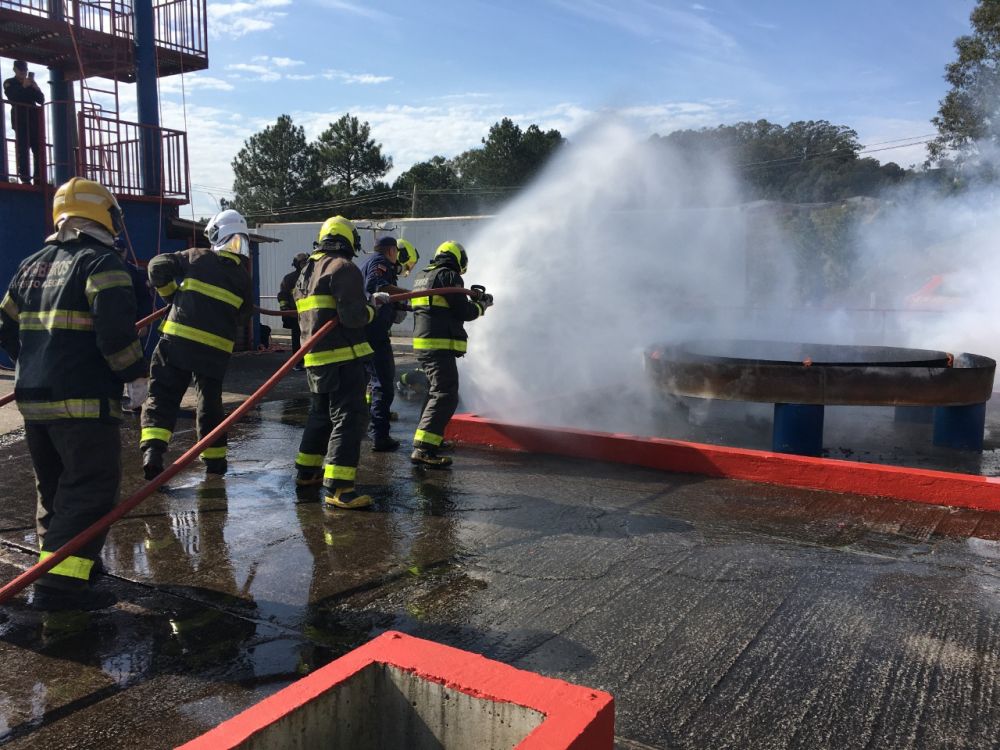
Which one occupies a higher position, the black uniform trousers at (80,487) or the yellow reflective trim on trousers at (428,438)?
the black uniform trousers at (80,487)

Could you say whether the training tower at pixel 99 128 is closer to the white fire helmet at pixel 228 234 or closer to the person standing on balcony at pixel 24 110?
the person standing on balcony at pixel 24 110

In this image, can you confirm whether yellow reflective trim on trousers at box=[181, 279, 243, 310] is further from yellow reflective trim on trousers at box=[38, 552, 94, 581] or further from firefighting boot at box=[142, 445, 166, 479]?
yellow reflective trim on trousers at box=[38, 552, 94, 581]

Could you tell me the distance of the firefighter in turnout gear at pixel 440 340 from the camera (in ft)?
20.6

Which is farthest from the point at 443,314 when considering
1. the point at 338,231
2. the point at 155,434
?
the point at 155,434

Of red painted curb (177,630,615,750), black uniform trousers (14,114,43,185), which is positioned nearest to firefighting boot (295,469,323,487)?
red painted curb (177,630,615,750)

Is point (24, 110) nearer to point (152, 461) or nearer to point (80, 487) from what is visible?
point (152, 461)

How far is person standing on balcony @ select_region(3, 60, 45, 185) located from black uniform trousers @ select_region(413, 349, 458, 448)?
28.3ft

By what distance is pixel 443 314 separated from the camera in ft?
21.1

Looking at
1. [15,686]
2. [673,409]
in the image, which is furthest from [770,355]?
[15,686]

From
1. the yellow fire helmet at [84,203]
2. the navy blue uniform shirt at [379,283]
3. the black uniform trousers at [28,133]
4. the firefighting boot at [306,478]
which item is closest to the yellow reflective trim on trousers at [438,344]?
the navy blue uniform shirt at [379,283]

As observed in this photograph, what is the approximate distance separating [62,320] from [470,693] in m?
2.60

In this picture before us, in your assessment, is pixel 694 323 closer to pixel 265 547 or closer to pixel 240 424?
pixel 240 424

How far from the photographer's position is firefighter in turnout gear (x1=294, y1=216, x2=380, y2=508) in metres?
5.12

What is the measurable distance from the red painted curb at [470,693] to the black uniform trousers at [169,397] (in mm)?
3571
